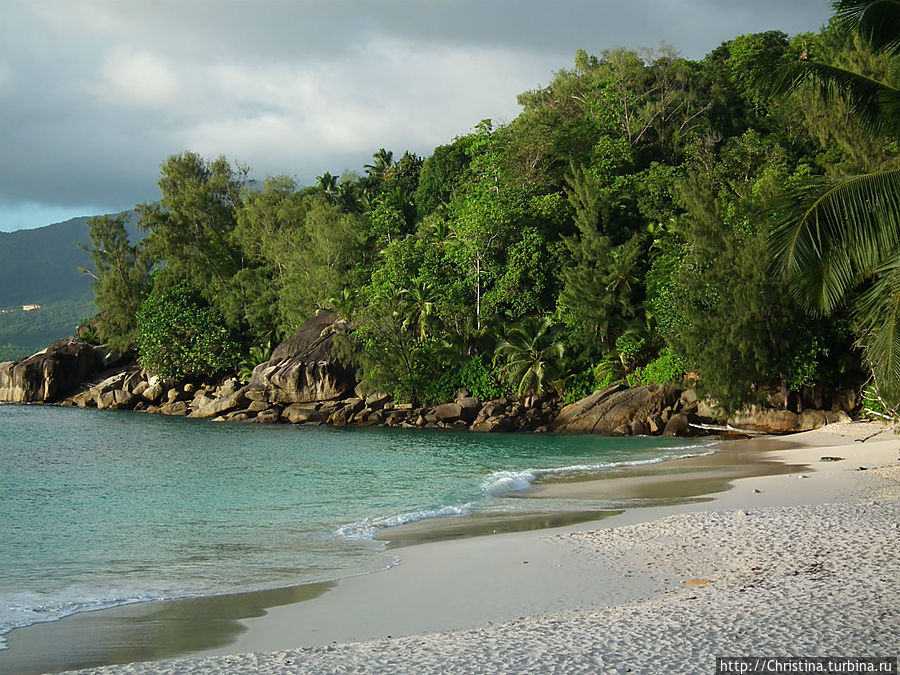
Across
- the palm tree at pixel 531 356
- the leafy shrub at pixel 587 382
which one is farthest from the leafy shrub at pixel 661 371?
the palm tree at pixel 531 356

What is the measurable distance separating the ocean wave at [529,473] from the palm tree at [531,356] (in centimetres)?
1436

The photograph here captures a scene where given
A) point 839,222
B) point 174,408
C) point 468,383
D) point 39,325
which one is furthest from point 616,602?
point 39,325

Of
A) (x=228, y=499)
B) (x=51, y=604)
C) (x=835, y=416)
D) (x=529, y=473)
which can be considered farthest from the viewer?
(x=835, y=416)

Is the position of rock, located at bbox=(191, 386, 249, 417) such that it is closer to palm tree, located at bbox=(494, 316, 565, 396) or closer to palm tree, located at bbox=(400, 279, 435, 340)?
palm tree, located at bbox=(400, 279, 435, 340)

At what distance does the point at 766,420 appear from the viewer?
32.2m

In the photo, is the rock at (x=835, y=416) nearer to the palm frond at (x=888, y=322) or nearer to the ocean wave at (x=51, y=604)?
the palm frond at (x=888, y=322)

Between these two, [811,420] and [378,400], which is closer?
[811,420]

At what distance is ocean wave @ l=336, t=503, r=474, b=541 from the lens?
13.4 m

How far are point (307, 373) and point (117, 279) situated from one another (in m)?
26.2

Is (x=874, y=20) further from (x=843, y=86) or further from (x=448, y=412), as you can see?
(x=448, y=412)

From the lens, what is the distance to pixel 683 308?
32.3 metres

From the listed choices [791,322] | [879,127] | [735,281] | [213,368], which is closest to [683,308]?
[735,281]

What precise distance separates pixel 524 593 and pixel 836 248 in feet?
27.0

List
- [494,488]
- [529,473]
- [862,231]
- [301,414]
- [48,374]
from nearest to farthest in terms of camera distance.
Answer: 1. [862,231]
2. [494,488]
3. [529,473]
4. [301,414]
5. [48,374]
